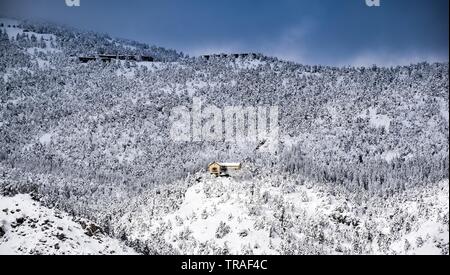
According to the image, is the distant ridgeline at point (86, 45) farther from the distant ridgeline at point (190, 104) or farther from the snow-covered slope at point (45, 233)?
the snow-covered slope at point (45, 233)

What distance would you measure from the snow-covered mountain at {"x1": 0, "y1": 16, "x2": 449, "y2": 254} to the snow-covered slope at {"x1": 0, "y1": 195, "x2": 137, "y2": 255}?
184 cm

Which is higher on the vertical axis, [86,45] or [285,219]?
[86,45]

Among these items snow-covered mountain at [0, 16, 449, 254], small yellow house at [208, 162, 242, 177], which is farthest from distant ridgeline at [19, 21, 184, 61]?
small yellow house at [208, 162, 242, 177]

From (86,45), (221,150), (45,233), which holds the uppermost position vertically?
(86,45)

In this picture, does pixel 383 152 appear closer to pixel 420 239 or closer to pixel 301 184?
pixel 301 184

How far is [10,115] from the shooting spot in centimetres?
11350

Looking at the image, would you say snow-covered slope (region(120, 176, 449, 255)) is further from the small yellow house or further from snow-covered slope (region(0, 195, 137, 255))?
snow-covered slope (region(0, 195, 137, 255))

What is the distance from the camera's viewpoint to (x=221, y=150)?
103 m

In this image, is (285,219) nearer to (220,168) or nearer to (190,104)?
(220,168)

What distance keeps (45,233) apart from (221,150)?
70.8m

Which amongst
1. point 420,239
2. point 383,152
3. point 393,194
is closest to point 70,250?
point 420,239

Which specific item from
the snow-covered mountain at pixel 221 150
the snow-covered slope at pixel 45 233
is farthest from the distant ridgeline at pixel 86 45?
the snow-covered slope at pixel 45 233

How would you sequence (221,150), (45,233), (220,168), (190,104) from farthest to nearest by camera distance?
(190,104) → (221,150) → (220,168) → (45,233)

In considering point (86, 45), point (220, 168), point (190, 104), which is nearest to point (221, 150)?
point (220, 168)
